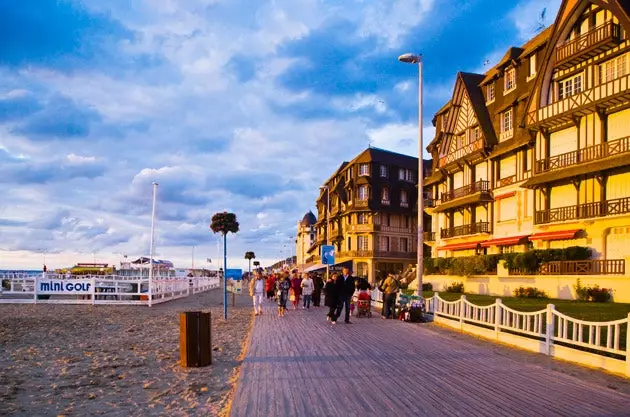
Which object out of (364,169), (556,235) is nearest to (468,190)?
(556,235)

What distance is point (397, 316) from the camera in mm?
19516

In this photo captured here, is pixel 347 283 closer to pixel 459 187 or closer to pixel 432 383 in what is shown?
pixel 432 383

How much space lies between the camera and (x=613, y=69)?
25953 millimetres

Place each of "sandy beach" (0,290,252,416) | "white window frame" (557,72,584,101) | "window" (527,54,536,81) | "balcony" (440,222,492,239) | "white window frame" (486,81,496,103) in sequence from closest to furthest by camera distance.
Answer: "sandy beach" (0,290,252,416), "white window frame" (557,72,584,101), "window" (527,54,536,81), "balcony" (440,222,492,239), "white window frame" (486,81,496,103)

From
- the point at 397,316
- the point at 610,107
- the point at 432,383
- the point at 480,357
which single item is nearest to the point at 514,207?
the point at 610,107

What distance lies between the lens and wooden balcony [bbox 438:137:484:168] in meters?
36.9

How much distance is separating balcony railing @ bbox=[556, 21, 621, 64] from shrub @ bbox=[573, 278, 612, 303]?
38.4ft

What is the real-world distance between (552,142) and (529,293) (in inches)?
341

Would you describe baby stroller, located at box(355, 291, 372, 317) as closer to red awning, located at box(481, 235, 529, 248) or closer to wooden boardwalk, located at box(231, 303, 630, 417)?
wooden boardwalk, located at box(231, 303, 630, 417)

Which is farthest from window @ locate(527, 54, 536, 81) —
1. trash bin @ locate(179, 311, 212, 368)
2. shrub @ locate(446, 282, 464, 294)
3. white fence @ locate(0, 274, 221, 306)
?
trash bin @ locate(179, 311, 212, 368)

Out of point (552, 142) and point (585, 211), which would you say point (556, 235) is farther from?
point (552, 142)

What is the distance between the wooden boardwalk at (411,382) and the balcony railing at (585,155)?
16822 mm

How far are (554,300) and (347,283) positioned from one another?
12707mm

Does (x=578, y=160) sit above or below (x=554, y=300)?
above
